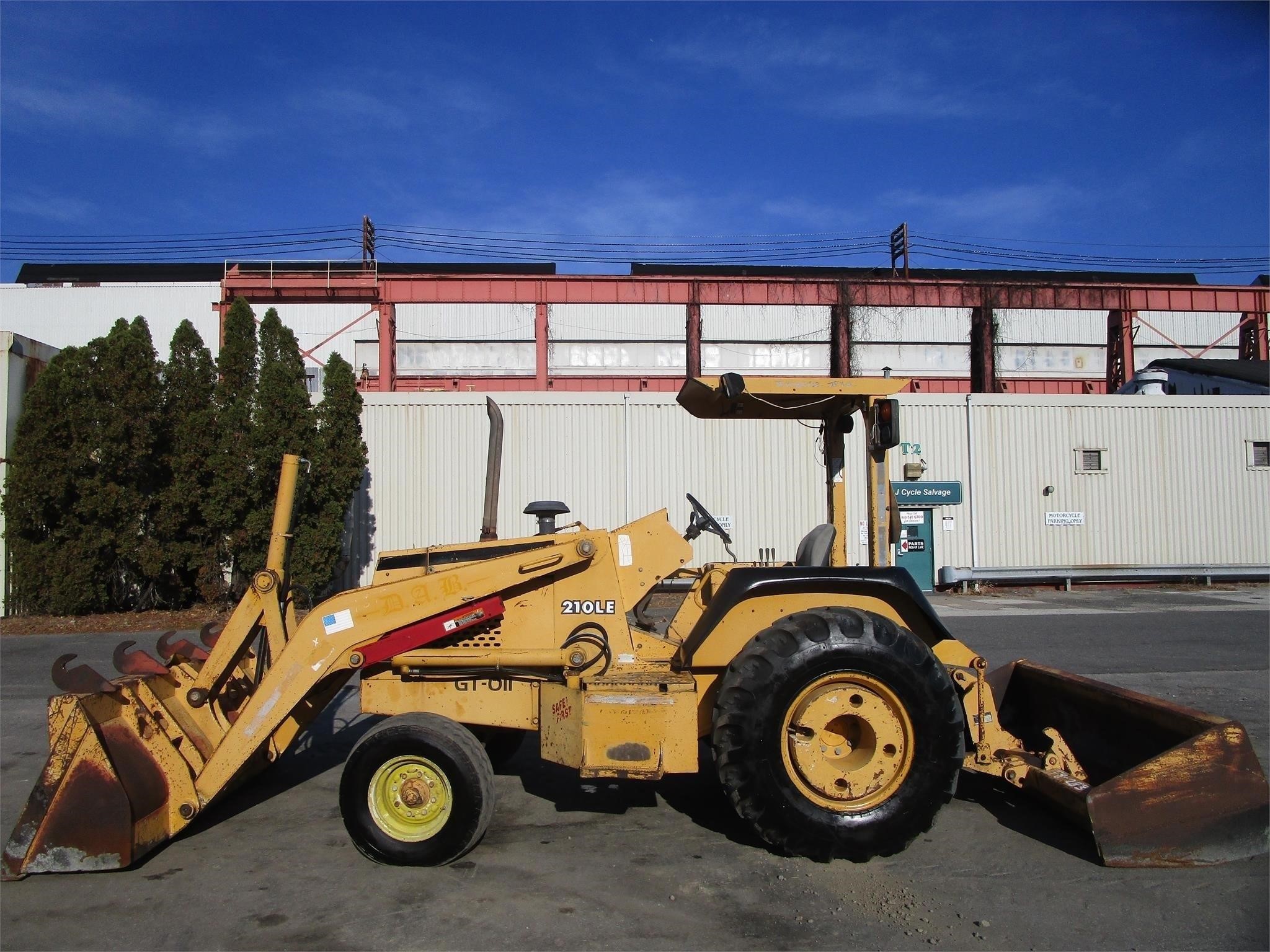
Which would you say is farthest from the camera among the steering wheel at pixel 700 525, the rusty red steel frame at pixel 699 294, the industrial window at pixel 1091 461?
the rusty red steel frame at pixel 699 294

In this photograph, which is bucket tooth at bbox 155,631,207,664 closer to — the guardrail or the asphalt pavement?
the asphalt pavement

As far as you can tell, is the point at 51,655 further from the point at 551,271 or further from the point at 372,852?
the point at 551,271

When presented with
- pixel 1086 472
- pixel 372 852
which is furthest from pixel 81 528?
pixel 1086 472

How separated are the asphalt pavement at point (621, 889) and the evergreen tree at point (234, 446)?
907cm

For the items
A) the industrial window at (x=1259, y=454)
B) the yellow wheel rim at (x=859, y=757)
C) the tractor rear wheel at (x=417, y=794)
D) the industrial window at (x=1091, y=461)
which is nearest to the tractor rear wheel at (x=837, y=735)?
the yellow wheel rim at (x=859, y=757)

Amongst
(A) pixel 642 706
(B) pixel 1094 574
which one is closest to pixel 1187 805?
(A) pixel 642 706

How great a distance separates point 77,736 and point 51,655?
8794mm

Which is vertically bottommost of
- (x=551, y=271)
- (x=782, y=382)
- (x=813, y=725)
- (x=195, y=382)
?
(x=813, y=725)

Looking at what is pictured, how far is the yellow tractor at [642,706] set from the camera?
13.7 feet

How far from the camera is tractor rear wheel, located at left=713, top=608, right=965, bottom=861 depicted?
4.18 meters

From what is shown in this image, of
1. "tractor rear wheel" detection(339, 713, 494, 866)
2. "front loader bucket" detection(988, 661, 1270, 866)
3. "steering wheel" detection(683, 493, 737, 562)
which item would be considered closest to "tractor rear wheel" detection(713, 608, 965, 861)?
"front loader bucket" detection(988, 661, 1270, 866)

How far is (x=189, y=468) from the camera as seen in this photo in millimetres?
14195

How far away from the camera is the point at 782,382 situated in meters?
4.91

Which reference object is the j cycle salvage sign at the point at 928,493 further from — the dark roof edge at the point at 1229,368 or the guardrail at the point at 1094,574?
the dark roof edge at the point at 1229,368
